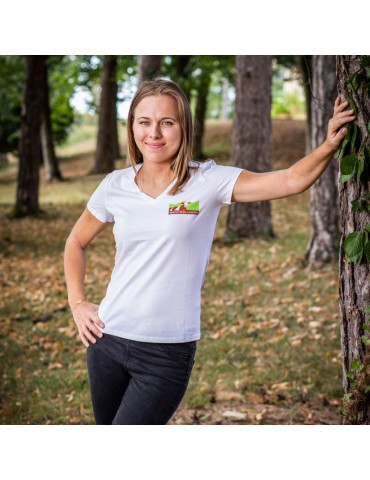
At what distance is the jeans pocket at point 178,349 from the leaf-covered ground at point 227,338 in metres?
2.41


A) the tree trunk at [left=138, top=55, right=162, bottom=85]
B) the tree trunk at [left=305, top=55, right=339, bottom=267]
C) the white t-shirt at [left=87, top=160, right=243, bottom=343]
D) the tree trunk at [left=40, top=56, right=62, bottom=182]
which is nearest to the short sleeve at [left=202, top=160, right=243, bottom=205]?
the white t-shirt at [left=87, top=160, right=243, bottom=343]

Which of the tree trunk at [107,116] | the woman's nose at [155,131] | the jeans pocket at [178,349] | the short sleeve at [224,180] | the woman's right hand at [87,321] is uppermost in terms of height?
the tree trunk at [107,116]

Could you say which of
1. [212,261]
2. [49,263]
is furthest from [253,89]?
[49,263]

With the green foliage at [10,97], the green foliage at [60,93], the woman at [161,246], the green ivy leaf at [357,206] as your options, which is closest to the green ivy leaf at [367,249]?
the green ivy leaf at [357,206]

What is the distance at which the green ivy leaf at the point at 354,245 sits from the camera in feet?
8.42

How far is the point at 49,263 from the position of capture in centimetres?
1005

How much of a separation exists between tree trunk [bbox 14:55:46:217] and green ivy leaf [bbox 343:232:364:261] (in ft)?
38.4

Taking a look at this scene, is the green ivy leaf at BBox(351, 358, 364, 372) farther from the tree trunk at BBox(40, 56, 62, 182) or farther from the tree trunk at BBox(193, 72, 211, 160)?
the tree trunk at BBox(40, 56, 62, 182)

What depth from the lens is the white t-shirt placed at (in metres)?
2.45

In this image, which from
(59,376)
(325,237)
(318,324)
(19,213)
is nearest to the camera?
(59,376)

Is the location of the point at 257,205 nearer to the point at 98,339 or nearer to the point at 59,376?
the point at 59,376

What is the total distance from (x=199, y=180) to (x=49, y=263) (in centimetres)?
788

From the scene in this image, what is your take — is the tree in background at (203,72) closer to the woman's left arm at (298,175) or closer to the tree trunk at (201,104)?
the tree trunk at (201,104)

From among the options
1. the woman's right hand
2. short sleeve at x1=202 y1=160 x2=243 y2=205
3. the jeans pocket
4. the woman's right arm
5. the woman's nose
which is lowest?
the jeans pocket
